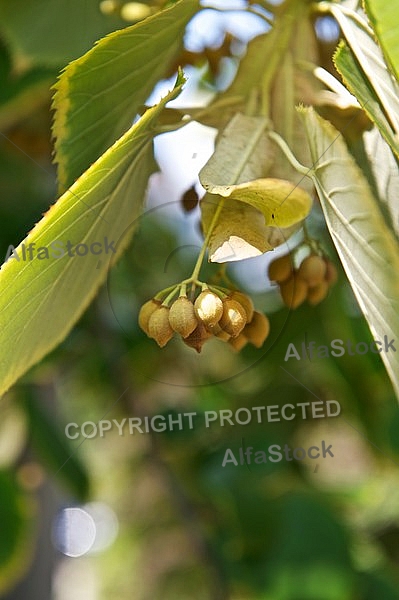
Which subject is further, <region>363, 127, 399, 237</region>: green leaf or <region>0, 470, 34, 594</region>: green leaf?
<region>0, 470, 34, 594</region>: green leaf

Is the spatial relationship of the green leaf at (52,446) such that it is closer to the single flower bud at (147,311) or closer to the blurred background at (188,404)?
the blurred background at (188,404)

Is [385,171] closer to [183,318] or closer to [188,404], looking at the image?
[183,318]

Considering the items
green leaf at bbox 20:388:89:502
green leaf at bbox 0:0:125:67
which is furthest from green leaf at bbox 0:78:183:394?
green leaf at bbox 20:388:89:502

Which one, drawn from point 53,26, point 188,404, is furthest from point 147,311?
point 188,404

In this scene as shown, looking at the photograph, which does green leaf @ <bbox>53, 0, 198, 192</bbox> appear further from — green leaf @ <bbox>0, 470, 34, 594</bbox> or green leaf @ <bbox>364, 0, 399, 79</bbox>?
green leaf @ <bbox>0, 470, 34, 594</bbox>

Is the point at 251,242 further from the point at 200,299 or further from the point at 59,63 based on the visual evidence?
the point at 59,63

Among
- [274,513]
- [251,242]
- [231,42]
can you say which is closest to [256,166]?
[251,242]

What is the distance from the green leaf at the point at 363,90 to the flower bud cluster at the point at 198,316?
0.33 ft

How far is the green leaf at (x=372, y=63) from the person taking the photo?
365mm

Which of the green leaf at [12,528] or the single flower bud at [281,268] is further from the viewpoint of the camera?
the green leaf at [12,528]

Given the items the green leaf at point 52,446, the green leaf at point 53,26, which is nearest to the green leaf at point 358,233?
the green leaf at point 53,26

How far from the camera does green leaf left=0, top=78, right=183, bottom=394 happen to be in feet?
1.10

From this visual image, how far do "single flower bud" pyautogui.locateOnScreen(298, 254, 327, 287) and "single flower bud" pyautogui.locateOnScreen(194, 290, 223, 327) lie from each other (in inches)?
4.7

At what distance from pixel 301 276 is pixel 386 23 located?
0.16m
